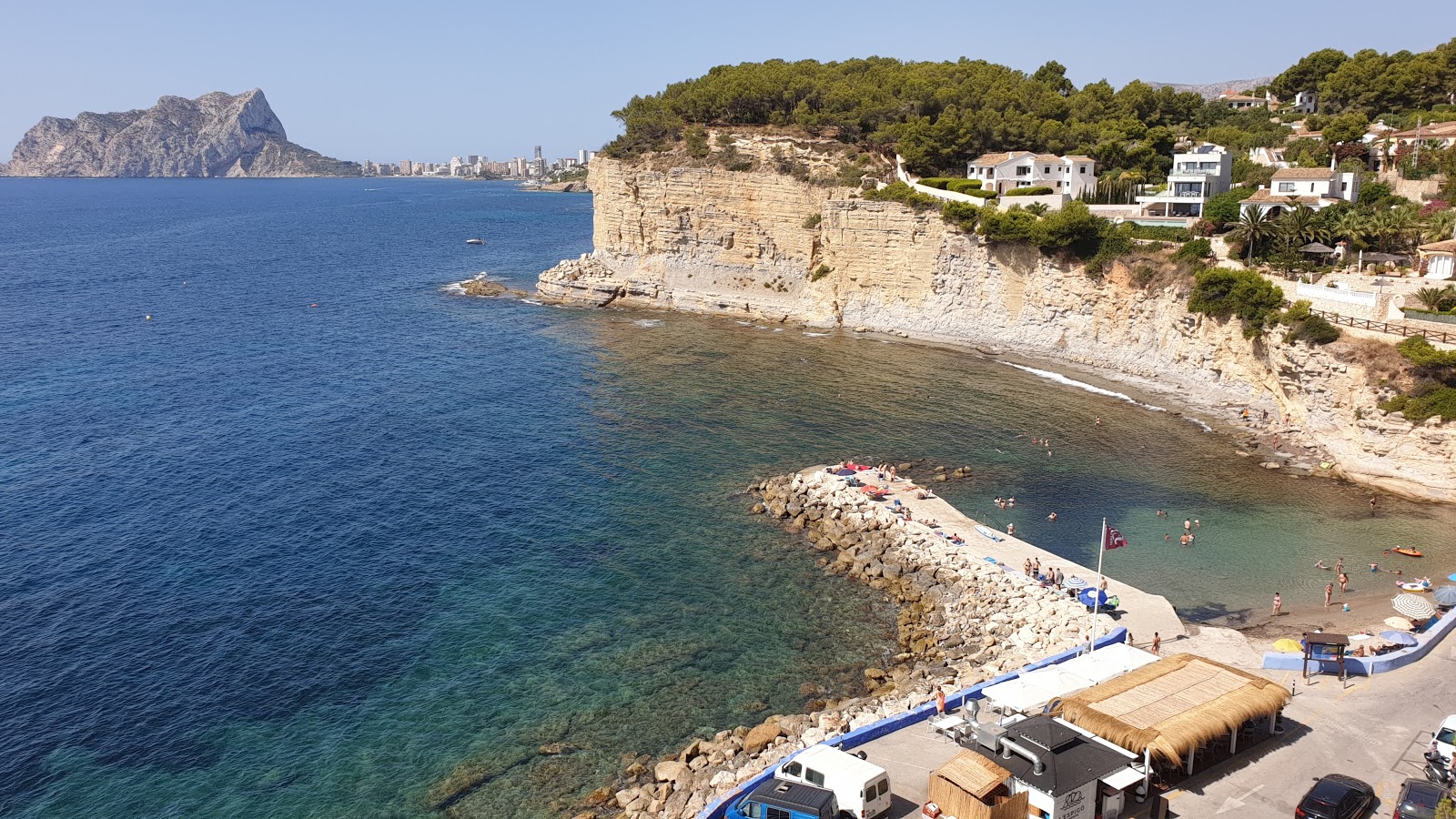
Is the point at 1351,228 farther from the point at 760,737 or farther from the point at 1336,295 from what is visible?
the point at 760,737

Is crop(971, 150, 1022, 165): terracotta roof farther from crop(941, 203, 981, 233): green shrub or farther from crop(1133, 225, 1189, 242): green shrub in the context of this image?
crop(1133, 225, 1189, 242): green shrub

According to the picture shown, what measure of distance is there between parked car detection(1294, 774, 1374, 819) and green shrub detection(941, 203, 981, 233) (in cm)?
5505

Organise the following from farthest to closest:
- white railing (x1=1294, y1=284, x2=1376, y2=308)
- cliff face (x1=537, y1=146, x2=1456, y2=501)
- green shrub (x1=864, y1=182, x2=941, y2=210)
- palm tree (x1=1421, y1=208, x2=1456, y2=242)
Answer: green shrub (x1=864, y1=182, x2=941, y2=210)
palm tree (x1=1421, y1=208, x2=1456, y2=242)
white railing (x1=1294, y1=284, x2=1376, y2=308)
cliff face (x1=537, y1=146, x2=1456, y2=501)

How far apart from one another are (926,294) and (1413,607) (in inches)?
1890

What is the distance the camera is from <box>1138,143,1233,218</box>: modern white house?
68188 millimetres

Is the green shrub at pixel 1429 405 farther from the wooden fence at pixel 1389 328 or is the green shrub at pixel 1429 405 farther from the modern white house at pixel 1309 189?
the modern white house at pixel 1309 189

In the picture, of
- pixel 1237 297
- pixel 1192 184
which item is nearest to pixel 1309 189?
pixel 1192 184

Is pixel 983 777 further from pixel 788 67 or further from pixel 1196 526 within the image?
pixel 788 67

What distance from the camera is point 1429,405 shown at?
41.9 meters

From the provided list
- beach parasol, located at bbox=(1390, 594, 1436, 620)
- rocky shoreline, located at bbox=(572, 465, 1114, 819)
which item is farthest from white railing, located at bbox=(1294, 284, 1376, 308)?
rocky shoreline, located at bbox=(572, 465, 1114, 819)

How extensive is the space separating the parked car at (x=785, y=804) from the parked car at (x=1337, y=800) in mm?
9771

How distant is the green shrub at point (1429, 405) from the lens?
136 feet

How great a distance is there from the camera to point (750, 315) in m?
84.3

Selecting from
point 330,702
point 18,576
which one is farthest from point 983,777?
point 18,576
